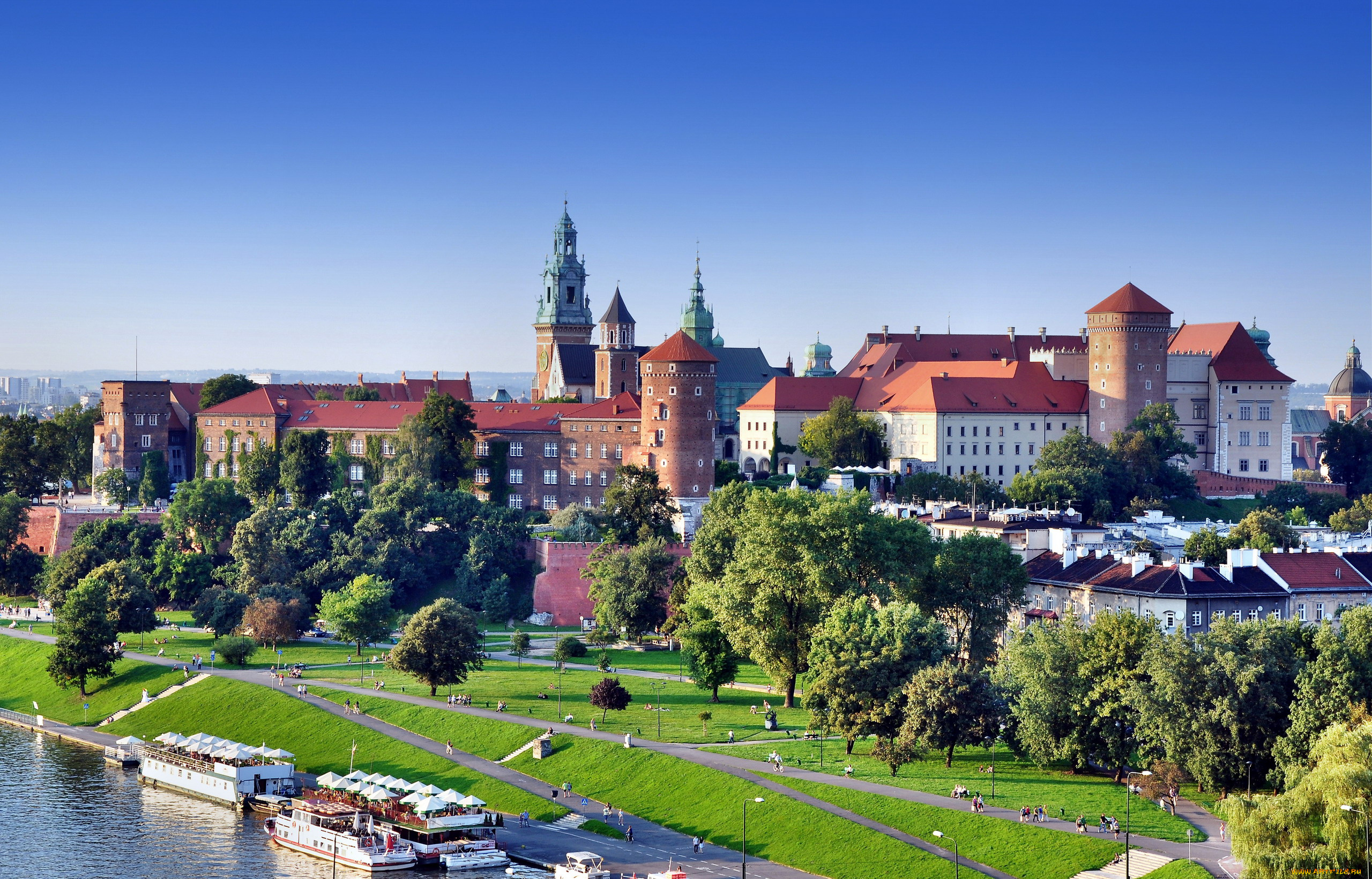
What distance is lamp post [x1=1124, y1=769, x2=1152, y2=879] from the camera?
47.0 meters

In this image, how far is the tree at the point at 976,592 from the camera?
→ 68625 mm

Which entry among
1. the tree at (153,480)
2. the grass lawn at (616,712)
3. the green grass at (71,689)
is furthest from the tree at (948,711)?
the tree at (153,480)

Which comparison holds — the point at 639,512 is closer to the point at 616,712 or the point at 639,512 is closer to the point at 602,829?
the point at 616,712

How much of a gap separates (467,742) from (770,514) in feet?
48.0

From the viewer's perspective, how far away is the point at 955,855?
49969 mm

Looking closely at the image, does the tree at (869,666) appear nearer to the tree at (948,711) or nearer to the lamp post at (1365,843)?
the tree at (948,711)

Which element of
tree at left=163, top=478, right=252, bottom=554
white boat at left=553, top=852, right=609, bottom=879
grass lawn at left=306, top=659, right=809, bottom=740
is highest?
tree at left=163, top=478, right=252, bottom=554

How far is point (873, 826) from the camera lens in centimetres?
5219

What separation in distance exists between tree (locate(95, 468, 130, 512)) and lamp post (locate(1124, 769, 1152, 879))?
7771cm

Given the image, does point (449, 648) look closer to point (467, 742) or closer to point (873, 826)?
point (467, 742)

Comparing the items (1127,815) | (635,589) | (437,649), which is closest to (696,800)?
(1127,815)

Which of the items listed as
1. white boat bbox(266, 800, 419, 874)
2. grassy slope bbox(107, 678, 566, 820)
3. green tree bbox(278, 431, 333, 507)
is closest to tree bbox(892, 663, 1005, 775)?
grassy slope bbox(107, 678, 566, 820)

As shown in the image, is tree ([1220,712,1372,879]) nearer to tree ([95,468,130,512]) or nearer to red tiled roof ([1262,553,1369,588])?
red tiled roof ([1262,553,1369,588])

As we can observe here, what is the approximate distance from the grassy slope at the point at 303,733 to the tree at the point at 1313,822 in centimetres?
2247
